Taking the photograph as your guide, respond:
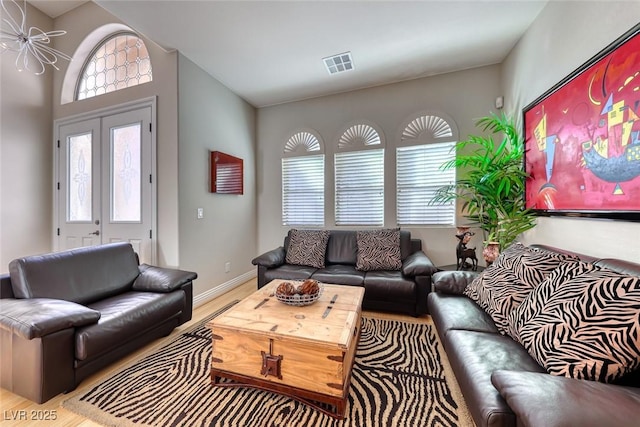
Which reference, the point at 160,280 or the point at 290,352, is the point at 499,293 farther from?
the point at 160,280

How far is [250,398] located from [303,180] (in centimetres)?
298

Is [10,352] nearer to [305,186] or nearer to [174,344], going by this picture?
[174,344]

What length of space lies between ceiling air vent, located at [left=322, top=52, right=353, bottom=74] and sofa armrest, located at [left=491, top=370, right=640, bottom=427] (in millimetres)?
3141

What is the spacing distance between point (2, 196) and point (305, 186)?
12.4 feet

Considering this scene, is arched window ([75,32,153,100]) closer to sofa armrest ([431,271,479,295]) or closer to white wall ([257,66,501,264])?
white wall ([257,66,501,264])

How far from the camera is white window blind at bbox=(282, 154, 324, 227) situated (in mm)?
3916

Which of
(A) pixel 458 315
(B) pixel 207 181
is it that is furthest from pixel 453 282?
(B) pixel 207 181

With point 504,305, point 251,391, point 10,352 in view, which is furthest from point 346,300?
point 10,352

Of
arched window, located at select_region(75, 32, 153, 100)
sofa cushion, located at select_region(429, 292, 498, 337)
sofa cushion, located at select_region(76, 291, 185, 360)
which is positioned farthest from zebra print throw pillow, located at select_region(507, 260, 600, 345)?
arched window, located at select_region(75, 32, 153, 100)

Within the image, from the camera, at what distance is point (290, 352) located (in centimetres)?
141

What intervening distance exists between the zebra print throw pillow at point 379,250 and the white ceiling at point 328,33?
210 centimetres

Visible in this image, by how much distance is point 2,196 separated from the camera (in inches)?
122

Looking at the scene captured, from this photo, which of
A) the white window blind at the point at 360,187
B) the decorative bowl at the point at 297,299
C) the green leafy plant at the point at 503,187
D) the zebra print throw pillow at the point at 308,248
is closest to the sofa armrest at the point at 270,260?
the zebra print throw pillow at the point at 308,248

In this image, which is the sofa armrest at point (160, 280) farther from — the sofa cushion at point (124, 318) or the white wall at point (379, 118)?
the white wall at point (379, 118)
